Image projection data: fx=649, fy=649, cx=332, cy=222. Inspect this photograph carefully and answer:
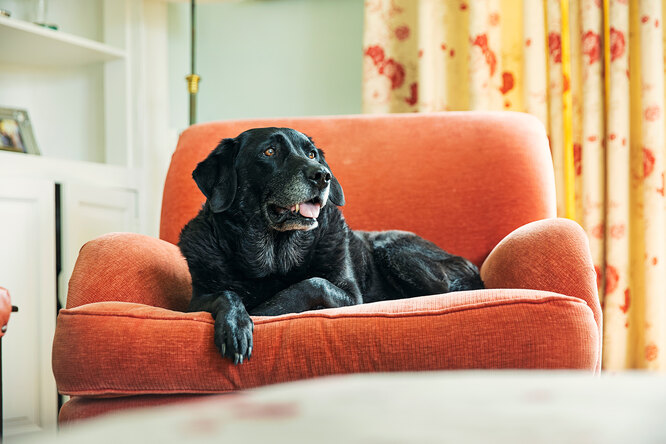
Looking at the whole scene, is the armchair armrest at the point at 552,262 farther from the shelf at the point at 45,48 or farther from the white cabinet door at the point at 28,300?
the shelf at the point at 45,48

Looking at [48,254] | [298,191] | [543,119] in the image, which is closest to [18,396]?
[48,254]

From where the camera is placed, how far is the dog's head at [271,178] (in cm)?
157

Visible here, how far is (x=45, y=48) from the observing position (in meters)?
2.81

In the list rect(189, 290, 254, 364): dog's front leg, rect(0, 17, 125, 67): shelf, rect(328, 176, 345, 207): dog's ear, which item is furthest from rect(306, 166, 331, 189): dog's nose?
rect(0, 17, 125, 67): shelf

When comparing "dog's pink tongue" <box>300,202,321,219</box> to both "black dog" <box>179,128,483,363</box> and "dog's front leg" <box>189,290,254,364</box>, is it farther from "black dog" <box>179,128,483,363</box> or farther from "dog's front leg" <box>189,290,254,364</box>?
"dog's front leg" <box>189,290,254,364</box>

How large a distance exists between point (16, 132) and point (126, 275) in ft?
5.11

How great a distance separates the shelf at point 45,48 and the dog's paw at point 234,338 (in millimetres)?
1893

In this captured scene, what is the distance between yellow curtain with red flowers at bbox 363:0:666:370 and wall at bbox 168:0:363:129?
509 mm

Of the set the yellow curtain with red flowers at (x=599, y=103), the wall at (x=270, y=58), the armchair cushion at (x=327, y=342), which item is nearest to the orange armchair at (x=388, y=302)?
the armchair cushion at (x=327, y=342)

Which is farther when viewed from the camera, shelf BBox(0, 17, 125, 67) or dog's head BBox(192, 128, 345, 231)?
shelf BBox(0, 17, 125, 67)

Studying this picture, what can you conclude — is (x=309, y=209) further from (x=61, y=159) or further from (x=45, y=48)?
(x=45, y=48)

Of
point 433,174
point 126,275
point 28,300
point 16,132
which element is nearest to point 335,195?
point 433,174

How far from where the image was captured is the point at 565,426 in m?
0.28

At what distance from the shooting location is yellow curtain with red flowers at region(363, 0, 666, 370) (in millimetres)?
2465
